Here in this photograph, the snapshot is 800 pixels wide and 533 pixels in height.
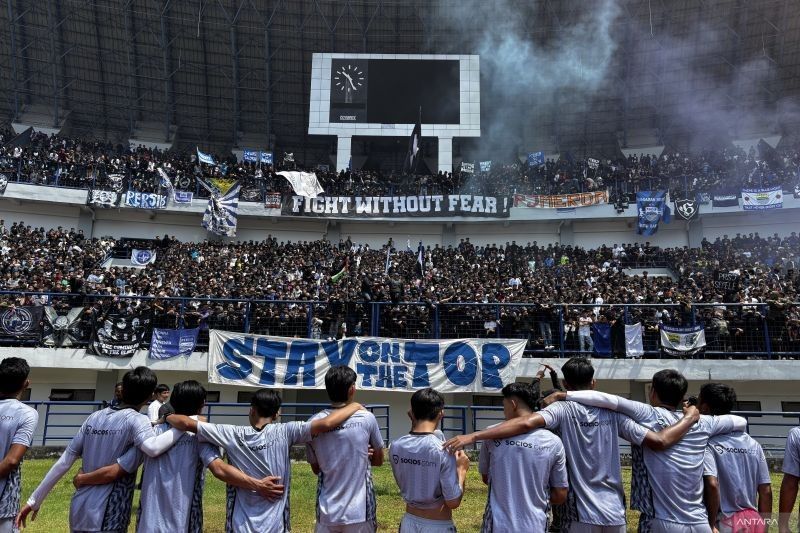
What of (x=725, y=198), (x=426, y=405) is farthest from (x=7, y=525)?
(x=725, y=198)

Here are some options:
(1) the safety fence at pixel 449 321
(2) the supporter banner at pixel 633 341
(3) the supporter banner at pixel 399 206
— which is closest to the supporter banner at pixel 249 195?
(3) the supporter banner at pixel 399 206

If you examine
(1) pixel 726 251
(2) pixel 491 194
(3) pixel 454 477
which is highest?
(2) pixel 491 194

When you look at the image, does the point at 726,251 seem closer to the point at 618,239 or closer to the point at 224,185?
the point at 618,239

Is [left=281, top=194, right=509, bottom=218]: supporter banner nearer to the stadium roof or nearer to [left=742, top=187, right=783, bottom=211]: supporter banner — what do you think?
the stadium roof

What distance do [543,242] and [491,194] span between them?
4.13m

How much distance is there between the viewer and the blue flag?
1545cm

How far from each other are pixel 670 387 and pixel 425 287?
16.7 m

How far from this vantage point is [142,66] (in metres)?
37.6

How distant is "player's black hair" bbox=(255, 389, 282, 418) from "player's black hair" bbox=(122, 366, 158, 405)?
31.9 inches

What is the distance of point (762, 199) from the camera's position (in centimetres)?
2733

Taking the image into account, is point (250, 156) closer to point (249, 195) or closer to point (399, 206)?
point (249, 195)

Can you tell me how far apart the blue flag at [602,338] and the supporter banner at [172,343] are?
10938mm

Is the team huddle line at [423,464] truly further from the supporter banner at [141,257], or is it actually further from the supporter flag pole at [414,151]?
the supporter flag pole at [414,151]

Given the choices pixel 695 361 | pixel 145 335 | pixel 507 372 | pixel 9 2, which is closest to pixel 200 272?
pixel 145 335
